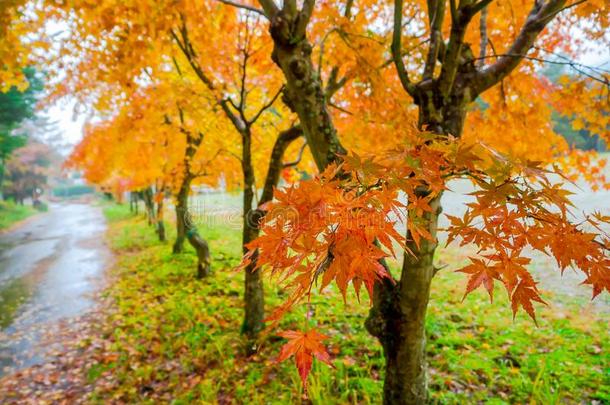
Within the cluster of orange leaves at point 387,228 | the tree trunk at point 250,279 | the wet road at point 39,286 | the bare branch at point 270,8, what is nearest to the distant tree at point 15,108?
the wet road at point 39,286

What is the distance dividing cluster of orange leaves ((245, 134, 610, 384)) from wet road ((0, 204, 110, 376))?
5805 millimetres

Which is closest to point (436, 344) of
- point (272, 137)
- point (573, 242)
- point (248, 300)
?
point (248, 300)

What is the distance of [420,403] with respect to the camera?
9.34 ft

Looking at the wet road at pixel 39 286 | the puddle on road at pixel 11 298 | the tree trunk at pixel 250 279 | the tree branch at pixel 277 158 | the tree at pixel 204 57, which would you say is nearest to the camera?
the tree at pixel 204 57

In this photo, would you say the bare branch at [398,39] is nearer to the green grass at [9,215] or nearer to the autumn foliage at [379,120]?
the autumn foliage at [379,120]

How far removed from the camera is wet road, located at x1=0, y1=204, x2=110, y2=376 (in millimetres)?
5695

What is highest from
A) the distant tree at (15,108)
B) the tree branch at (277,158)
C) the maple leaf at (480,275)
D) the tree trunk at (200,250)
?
the distant tree at (15,108)

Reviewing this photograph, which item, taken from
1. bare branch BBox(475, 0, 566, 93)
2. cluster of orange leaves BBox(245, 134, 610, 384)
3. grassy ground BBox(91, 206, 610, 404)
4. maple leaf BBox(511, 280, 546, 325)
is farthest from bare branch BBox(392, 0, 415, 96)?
grassy ground BBox(91, 206, 610, 404)

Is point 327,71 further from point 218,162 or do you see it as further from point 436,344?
point 436,344

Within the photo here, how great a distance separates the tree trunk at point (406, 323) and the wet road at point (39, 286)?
5.29m

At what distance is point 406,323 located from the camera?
265cm

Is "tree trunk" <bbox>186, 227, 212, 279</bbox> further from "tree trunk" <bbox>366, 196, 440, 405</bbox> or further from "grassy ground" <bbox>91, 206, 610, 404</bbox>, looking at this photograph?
"tree trunk" <bbox>366, 196, 440, 405</bbox>

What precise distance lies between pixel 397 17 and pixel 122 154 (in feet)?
31.2

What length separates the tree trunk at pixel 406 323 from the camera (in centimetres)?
257
